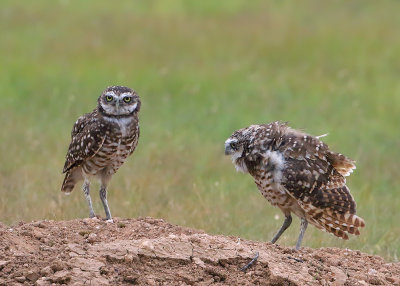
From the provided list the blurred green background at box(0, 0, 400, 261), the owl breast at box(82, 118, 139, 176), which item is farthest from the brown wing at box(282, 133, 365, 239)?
the owl breast at box(82, 118, 139, 176)

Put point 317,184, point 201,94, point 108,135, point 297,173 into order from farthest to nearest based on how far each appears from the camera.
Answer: point 201,94 → point 108,135 → point 317,184 → point 297,173

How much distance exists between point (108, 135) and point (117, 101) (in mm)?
316

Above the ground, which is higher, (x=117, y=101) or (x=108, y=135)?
(x=117, y=101)

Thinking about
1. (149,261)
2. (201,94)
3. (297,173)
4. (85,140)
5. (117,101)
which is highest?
(201,94)

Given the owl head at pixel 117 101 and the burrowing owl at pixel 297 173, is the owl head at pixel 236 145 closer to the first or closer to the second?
the burrowing owl at pixel 297 173

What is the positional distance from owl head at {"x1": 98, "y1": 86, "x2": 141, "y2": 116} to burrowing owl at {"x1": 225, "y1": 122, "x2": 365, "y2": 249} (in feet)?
3.58

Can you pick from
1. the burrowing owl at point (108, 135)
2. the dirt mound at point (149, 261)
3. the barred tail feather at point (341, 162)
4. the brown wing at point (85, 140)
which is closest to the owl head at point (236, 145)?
the barred tail feather at point (341, 162)

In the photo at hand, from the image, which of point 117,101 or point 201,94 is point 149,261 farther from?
point 201,94

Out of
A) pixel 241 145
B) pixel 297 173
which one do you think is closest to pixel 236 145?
pixel 241 145

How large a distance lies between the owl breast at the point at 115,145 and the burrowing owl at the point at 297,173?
3.46 ft

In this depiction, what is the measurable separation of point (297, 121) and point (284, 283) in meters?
9.14

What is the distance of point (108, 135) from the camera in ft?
24.7

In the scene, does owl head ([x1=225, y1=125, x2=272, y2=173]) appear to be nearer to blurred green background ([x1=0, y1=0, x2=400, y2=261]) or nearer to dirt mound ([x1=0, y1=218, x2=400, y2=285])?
dirt mound ([x1=0, y1=218, x2=400, y2=285])

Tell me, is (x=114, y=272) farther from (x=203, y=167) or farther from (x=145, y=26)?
(x=145, y=26)
